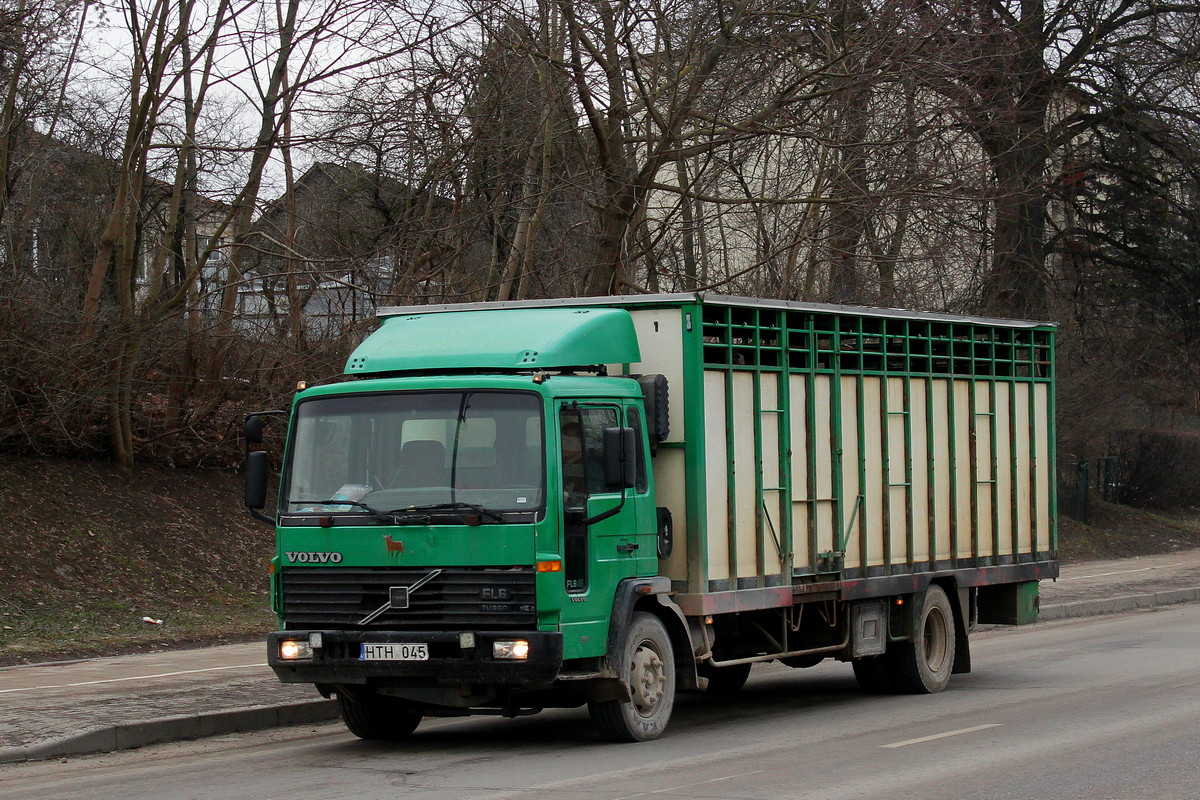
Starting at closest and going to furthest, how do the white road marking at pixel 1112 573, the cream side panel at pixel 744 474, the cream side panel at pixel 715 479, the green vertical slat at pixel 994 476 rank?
the cream side panel at pixel 715 479 < the cream side panel at pixel 744 474 < the green vertical slat at pixel 994 476 < the white road marking at pixel 1112 573

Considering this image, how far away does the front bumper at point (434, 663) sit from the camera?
903cm

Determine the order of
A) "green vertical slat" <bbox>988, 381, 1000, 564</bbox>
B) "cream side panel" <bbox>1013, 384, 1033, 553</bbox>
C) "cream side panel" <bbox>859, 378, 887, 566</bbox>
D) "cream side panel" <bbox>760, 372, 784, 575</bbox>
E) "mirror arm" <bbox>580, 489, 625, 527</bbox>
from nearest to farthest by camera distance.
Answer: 1. "mirror arm" <bbox>580, 489, 625, 527</bbox>
2. "cream side panel" <bbox>760, 372, 784, 575</bbox>
3. "cream side panel" <bbox>859, 378, 887, 566</bbox>
4. "green vertical slat" <bbox>988, 381, 1000, 564</bbox>
5. "cream side panel" <bbox>1013, 384, 1033, 553</bbox>

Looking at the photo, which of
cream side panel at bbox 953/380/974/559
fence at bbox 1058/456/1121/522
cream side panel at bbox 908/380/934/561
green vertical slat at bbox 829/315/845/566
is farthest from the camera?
fence at bbox 1058/456/1121/522

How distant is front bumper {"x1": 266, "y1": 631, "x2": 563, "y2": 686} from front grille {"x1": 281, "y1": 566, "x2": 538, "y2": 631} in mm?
76

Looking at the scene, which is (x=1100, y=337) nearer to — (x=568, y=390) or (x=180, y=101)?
(x=180, y=101)

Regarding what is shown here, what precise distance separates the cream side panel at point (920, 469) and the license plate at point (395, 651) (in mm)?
5305

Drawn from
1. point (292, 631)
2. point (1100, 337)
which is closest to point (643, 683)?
point (292, 631)

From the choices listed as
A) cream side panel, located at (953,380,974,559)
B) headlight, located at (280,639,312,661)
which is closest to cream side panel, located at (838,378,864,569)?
cream side panel, located at (953,380,974,559)

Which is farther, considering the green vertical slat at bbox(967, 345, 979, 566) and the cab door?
the green vertical slat at bbox(967, 345, 979, 566)

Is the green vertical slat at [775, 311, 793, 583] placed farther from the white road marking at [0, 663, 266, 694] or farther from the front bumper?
the white road marking at [0, 663, 266, 694]

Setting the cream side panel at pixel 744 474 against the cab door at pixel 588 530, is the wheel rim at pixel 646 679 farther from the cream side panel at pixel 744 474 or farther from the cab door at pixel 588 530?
the cream side panel at pixel 744 474

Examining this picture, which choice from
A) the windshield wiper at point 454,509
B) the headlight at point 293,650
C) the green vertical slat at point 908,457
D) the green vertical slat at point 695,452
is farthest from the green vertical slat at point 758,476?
the headlight at point 293,650

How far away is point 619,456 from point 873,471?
11.9 ft

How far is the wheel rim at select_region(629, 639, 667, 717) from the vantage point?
32.4 feet
